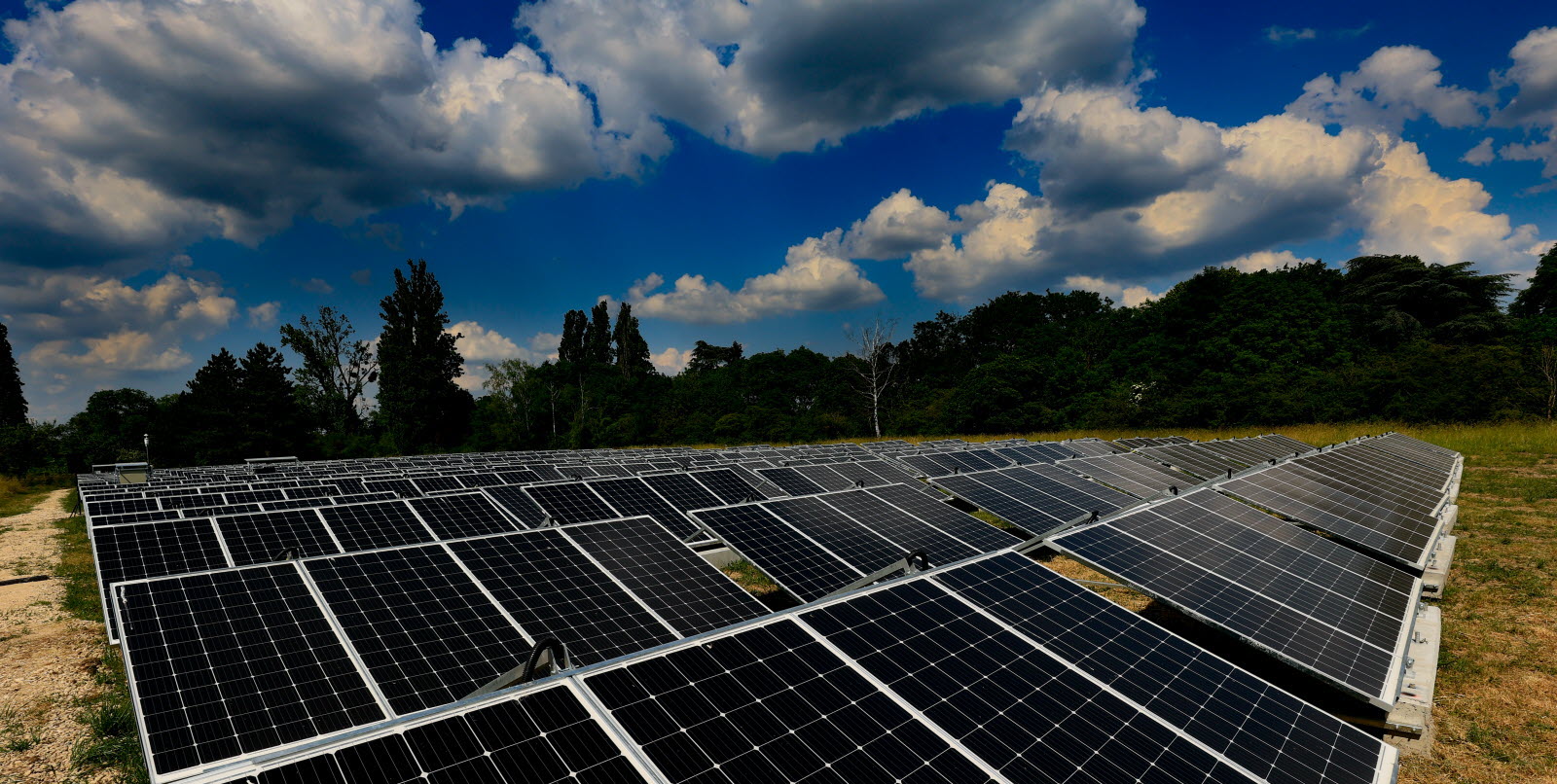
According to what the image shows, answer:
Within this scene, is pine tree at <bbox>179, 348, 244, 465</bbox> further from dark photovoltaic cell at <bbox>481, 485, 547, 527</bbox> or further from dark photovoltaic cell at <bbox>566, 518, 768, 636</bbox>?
dark photovoltaic cell at <bbox>566, 518, 768, 636</bbox>

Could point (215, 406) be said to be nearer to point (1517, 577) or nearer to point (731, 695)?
point (731, 695)

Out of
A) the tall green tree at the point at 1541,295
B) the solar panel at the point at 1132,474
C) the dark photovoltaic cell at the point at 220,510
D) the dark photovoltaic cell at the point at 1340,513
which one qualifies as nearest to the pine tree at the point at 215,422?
the dark photovoltaic cell at the point at 220,510

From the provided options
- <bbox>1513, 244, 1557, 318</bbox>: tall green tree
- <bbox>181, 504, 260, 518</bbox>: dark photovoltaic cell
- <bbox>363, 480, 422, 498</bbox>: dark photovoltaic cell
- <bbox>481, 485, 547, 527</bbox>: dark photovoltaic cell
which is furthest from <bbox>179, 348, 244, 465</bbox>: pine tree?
<bbox>1513, 244, 1557, 318</bbox>: tall green tree

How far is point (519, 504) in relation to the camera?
12.6 metres

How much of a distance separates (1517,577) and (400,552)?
826 inches

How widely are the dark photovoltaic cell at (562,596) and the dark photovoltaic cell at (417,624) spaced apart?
0.23 meters

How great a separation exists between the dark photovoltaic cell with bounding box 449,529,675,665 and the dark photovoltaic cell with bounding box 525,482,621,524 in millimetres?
4351

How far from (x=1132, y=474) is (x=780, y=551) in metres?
13.1

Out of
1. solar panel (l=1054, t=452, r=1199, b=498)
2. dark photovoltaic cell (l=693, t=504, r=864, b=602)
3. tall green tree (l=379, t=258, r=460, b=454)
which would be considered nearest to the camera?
dark photovoltaic cell (l=693, t=504, r=864, b=602)

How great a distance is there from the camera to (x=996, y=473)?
14.9 meters

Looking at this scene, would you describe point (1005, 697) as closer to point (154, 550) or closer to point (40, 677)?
point (154, 550)

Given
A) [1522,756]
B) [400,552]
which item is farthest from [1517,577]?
[400,552]

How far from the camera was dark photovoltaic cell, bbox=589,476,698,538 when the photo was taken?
13.1 metres

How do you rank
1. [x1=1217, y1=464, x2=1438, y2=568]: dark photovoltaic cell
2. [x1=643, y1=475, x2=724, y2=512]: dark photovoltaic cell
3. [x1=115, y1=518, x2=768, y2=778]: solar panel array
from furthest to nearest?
1. [x1=643, y1=475, x2=724, y2=512]: dark photovoltaic cell
2. [x1=1217, y1=464, x2=1438, y2=568]: dark photovoltaic cell
3. [x1=115, y1=518, x2=768, y2=778]: solar panel array
